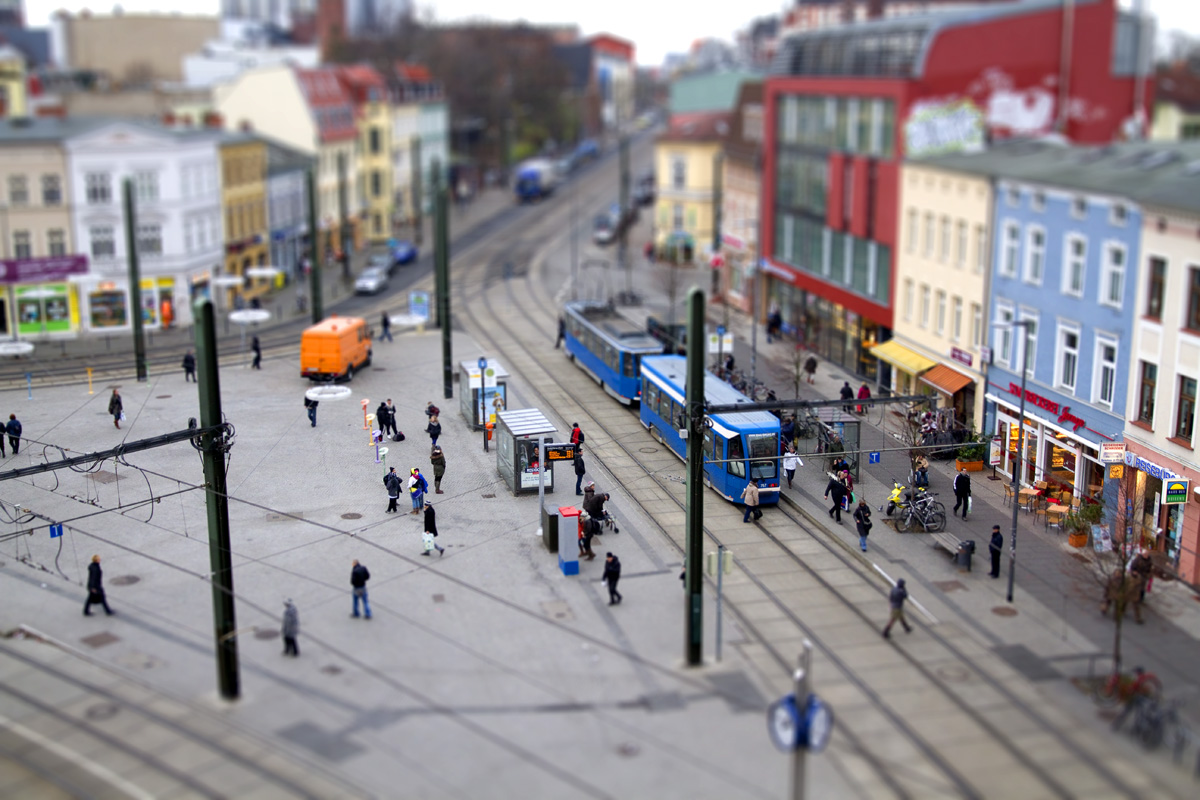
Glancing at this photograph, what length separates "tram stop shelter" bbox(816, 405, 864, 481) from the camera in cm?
3681

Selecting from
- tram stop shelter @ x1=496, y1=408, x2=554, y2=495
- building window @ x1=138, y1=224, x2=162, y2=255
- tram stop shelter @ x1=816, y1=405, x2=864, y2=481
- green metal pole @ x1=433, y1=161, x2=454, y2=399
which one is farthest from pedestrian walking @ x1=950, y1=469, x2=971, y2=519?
building window @ x1=138, y1=224, x2=162, y2=255

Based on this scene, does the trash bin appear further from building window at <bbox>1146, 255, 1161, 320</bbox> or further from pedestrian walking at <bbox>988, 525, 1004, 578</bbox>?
building window at <bbox>1146, 255, 1161, 320</bbox>

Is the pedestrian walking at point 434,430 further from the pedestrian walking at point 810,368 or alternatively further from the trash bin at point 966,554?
the trash bin at point 966,554

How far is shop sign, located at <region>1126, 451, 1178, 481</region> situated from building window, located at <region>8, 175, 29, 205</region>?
50967 millimetres

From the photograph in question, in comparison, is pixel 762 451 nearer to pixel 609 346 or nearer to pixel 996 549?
pixel 996 549

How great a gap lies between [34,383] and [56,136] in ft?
55.5

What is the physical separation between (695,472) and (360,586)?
7.45m

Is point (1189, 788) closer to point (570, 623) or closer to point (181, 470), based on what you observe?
point (570, 623)

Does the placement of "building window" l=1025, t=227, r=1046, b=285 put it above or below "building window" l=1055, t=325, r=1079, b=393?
above

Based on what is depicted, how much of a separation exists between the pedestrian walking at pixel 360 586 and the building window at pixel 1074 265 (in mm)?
20833

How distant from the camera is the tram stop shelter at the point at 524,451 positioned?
35.2 meters

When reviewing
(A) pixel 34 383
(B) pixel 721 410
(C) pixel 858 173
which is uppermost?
(C) pixel 858 173

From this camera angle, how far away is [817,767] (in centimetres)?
2055

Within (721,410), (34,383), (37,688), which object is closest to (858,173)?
(721,410)
